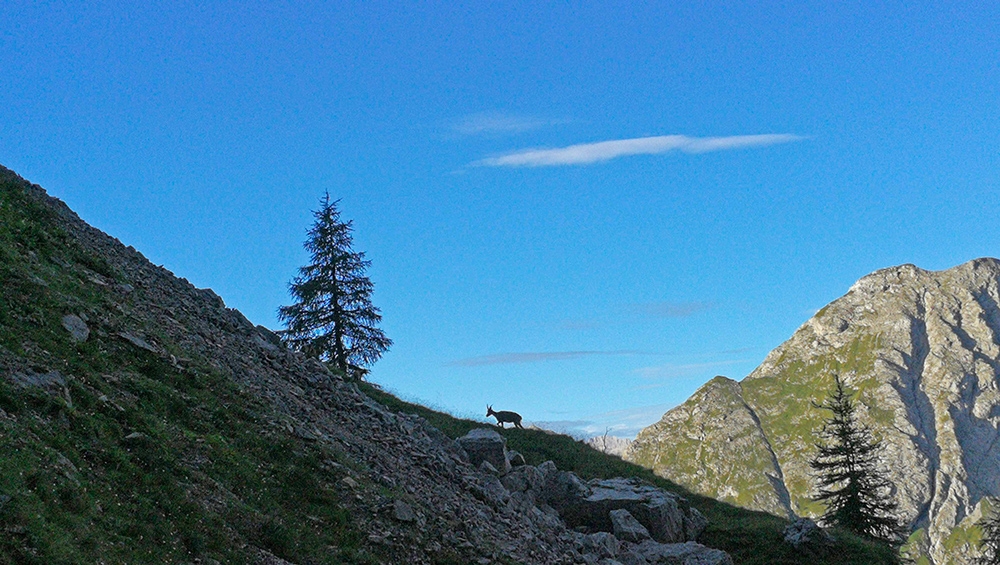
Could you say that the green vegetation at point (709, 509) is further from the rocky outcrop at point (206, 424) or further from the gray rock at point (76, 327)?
the gray rock at point (76, 327)

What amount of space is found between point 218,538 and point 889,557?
32.1 metres

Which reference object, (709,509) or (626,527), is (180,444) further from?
(709,509)

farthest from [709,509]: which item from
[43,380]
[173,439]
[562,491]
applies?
[43,380]

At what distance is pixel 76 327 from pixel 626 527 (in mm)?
21737

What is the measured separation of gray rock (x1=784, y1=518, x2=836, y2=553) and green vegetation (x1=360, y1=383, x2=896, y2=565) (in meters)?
0.35

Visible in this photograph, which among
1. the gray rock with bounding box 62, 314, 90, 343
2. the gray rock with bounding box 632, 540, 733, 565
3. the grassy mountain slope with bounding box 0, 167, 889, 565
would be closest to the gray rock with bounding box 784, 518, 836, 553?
the gray rock with bounding box 632, 540, 733, 565

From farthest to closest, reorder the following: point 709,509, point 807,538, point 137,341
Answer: point 709,509 < point 807,538 < point 137,341

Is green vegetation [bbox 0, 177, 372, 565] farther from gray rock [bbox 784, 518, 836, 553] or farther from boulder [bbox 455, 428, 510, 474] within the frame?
gray rock [bbox 784, 518, 836, 553]

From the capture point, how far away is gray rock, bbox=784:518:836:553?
1419 inches

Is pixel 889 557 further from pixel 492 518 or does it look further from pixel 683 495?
pixel 492 518

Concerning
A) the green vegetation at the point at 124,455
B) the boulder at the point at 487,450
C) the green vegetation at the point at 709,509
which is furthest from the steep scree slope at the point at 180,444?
the green vegetation at the point at 709,509

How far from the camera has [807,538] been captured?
119 feet

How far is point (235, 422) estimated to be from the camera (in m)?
22.0

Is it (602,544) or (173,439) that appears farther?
(602,544)
